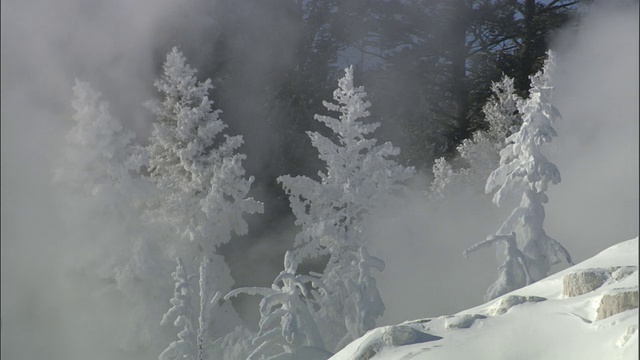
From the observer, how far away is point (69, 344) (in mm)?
30781

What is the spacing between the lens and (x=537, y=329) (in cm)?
1076

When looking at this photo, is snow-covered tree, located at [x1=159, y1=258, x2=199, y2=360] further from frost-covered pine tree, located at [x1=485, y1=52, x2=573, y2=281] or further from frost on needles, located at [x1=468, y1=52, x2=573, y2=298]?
frost-covered pine tree, located at [x1=485, y1=52, x2=573, y2=281]

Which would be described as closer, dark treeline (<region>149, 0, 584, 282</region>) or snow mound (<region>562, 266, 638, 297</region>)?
snow mound (<region>562, 266, 638, 297</region>)

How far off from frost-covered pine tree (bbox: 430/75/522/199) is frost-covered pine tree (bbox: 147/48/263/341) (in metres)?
5.74

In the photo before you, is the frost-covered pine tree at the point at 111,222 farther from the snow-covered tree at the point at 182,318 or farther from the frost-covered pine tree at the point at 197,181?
the snow-covered tree at the point at 182,318

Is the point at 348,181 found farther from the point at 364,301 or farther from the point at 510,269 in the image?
the point at 510,269

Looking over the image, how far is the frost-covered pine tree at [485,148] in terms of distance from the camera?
103 feet

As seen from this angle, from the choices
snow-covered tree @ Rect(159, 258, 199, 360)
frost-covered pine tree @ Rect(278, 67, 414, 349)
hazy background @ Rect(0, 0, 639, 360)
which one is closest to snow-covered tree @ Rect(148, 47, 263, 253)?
frost-covered pine tree @ Rect(278, 67, 414, 349)

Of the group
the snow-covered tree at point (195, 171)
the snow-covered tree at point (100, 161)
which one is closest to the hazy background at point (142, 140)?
the snow-covered tree at point (100, 161)

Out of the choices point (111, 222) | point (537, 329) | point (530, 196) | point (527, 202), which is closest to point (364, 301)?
point (527, 202)

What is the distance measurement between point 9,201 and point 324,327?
10.8 m

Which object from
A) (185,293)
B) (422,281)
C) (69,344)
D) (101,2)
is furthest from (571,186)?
(101,2)

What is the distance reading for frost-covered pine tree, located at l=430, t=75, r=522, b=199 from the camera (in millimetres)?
31250

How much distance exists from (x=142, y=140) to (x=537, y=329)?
2618 centimetres
